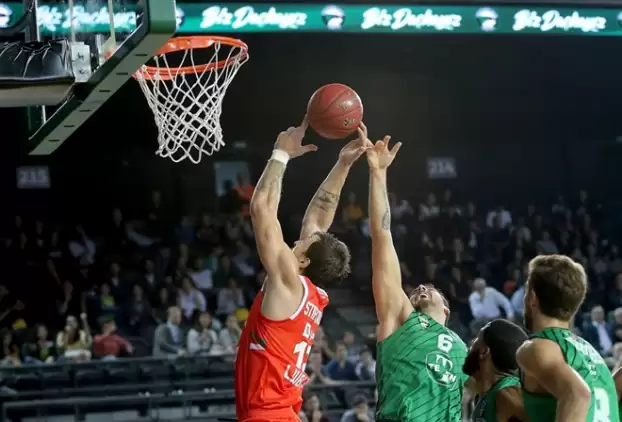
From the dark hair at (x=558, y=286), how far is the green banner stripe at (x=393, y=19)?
738 cm

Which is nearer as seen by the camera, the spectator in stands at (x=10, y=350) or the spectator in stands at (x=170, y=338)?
the spectator in stands at (x=10, y=350)

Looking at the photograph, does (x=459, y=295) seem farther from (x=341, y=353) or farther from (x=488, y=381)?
(x=488, y=381)

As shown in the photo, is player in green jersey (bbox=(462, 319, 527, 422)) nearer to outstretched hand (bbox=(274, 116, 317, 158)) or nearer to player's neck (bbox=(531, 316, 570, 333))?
player's neck (bbox=(531, 316, 570, 333))

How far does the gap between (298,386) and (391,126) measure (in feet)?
39.9

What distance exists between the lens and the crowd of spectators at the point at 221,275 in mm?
10805

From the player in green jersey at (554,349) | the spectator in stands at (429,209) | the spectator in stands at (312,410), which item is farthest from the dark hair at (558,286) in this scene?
the spectator in stands at (429,209)

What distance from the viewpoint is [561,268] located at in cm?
322

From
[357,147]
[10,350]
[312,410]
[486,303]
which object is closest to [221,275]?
[10,350]

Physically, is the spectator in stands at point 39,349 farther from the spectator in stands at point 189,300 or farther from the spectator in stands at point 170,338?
the spectator in stands at point 189,300

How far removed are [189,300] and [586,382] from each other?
9.02 meters

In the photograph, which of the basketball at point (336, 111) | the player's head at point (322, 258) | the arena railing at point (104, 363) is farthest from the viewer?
the arena railing at point (104, 363)

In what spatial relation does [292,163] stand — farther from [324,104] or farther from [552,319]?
[552,319]

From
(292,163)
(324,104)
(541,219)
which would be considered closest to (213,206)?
(292,163)

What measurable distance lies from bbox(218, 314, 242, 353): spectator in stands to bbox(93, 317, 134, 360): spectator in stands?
0.96 metres
